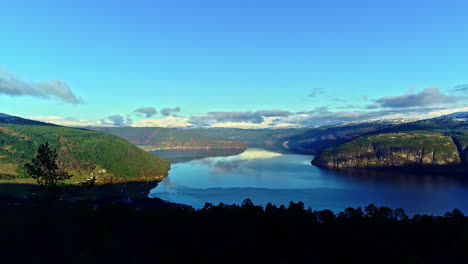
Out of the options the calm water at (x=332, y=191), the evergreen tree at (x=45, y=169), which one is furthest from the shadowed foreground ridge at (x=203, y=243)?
the calm water at (x=332, y=191)

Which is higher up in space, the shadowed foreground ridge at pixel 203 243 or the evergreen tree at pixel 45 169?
the evergreen tree at pixel 45 169

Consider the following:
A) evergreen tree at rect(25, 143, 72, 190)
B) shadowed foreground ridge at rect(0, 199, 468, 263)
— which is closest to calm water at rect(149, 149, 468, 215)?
shadowed foreground ridge at rect(0, 199, 468, 263)

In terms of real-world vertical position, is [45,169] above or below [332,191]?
above

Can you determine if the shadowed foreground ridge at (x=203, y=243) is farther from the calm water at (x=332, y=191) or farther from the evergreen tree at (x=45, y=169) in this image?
the calm water at (x=332, y=191)

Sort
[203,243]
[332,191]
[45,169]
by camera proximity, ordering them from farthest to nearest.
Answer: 1. [332,191]
2. [45,169]
3. [203,243]

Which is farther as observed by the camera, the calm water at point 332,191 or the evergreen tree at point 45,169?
the calm water at point 332,191

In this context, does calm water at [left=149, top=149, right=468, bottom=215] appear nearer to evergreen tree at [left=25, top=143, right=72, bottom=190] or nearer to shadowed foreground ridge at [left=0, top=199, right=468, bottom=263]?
shadowed foreground ridge at [left=0, top=199, right=468, bottom=263]

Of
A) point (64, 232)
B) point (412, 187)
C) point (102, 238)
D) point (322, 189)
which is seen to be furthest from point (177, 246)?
point (412, 187)

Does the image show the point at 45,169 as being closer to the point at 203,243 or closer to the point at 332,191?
the point at 203,243

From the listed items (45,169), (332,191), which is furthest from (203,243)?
(332,191)

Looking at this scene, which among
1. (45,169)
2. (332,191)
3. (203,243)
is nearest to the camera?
(203,243)

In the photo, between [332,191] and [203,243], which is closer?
[203,243]

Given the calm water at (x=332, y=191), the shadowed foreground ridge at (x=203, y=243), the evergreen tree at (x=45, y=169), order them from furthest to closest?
the calm water at (x=332, y=191) < the evergreen tree at (x=45, y=169) < the shadowed foreground ridge at (x=203, y=243)

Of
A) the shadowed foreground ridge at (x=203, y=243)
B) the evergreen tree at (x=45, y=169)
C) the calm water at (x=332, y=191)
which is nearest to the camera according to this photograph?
the shadowed foreground ridge at (x=203, y=243)
